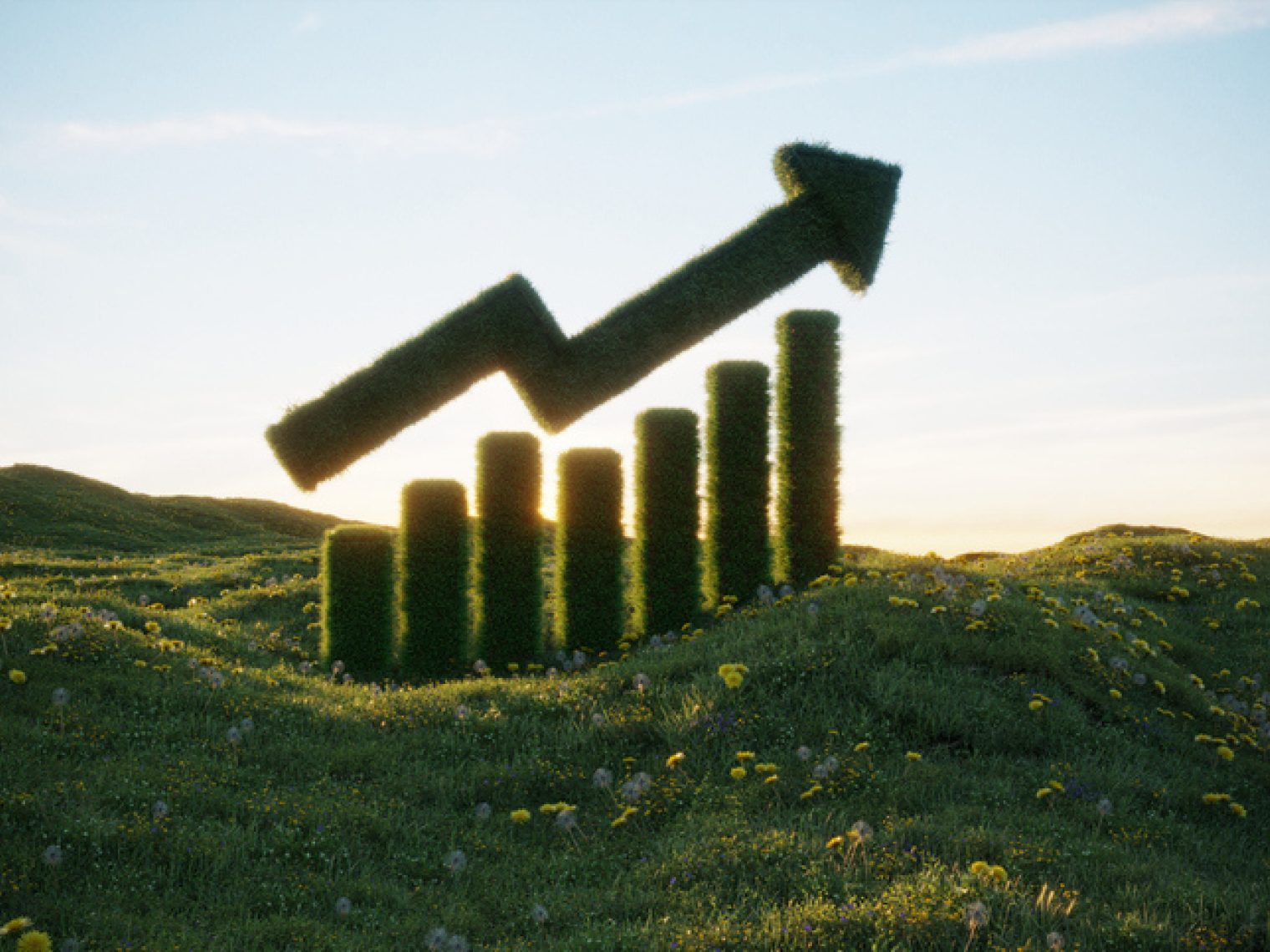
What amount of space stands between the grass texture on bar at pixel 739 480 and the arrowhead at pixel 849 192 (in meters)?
2.42

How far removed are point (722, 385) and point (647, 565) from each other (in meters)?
2.98

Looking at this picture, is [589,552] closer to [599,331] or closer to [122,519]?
[599,331]

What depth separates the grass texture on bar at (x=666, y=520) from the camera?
47.2 feet

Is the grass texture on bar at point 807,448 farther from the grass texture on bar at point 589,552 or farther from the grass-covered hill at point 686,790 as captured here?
the grass texture on bar at point 589,552

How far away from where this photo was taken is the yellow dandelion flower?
4.27 m

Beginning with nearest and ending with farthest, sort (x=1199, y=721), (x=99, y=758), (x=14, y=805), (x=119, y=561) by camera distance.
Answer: (x=14, y=805)
(x=99, y=758)
(x=1199, y=721)
(x=119, y=561)

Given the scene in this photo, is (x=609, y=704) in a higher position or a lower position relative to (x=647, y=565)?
lower

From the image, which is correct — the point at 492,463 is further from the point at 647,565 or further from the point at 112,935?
the point at 112,935

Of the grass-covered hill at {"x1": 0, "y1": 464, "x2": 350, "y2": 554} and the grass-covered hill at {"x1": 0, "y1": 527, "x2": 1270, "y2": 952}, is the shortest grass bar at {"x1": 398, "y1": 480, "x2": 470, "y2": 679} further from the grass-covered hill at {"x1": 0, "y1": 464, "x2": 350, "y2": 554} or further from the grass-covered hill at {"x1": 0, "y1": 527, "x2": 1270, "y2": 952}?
the grass-covered hill at {"x1": 0, "y1": 464, "x2": 350, "y2": 554}

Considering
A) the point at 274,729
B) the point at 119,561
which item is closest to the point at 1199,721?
the point at 274,729

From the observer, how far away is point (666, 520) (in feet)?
47.3

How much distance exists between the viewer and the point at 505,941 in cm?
524

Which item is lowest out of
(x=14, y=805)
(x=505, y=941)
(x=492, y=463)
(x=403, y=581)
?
(x=505, y=941)

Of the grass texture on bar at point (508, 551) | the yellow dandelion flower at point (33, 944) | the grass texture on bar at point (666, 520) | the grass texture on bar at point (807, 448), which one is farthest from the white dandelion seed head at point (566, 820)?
the grass texture on bar at point (807, 448)
